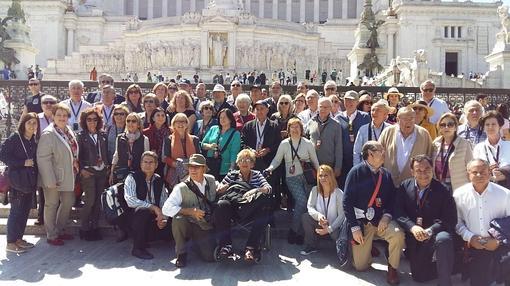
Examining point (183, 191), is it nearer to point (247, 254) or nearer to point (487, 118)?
point (247, 254)

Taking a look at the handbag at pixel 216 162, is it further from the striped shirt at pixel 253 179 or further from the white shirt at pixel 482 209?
the white shirt at pixel 482 209

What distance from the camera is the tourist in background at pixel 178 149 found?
9.20 m

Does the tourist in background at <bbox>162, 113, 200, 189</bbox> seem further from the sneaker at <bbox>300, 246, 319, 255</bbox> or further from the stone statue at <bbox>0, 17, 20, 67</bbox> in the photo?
the stone statue at <bbox>0, 17, 20, 67</bbox>

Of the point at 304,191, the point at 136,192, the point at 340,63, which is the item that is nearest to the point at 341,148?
the point at 304,191

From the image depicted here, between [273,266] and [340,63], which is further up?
[340,63]

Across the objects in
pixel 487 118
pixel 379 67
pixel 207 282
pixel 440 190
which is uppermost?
pixel 379 67

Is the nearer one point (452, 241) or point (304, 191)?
point (452, 241)

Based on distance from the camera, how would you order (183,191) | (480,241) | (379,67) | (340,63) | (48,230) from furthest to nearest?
(340,63)
(379,67)
(48,230)
(183,191)
(480,241)

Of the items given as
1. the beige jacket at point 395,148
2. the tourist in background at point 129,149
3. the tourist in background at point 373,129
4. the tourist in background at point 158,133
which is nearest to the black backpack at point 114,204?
the tourist in background at point 129,149

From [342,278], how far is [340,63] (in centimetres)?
4758

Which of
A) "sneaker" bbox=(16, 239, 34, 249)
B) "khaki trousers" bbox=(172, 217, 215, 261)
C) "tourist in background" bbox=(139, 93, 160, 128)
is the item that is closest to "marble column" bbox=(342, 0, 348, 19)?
"tourist in background" bbox=(139, 93, 160, 128)

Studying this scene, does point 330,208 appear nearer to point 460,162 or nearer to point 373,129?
point 373,129

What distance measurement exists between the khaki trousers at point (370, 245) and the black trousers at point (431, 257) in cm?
20

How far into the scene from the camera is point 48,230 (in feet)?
30.2
